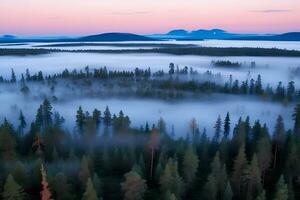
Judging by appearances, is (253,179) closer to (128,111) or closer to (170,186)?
(170,186)

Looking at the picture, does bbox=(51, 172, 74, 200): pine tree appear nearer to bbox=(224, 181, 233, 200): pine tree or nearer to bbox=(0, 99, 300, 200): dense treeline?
bbox=(0, 99, 300, 200): dense treeline

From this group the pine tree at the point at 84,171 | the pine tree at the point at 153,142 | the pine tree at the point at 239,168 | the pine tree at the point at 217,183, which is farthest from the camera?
the pine tree at the point at 153,142

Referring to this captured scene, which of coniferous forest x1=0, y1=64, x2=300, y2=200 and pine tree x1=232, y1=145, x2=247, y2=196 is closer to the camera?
coniferous forest x1=0, y1=64, x2=300, y2=200

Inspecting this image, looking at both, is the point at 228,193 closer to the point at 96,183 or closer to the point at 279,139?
the point at 96,183

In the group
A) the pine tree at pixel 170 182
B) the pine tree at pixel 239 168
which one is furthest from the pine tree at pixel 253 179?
the pine tree at pixel 170 182

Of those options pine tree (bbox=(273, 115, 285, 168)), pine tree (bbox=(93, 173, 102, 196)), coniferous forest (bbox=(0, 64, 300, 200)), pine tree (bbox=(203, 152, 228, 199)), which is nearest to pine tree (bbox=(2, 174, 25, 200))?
coniferous forest (bbox=(0, 64, 300, 200))

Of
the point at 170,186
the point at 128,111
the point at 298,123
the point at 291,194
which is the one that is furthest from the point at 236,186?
the point at 128,111

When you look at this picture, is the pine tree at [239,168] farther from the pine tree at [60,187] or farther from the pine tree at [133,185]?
the pine tree at [60,187]

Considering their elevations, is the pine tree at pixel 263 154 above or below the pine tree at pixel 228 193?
above
